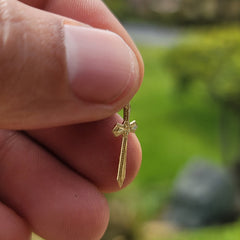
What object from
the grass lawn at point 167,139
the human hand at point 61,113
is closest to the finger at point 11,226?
the human hand at point 61,113

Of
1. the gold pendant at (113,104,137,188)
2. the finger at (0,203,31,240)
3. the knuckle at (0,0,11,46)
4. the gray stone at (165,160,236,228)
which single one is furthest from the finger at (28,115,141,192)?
the gray stone at (165,160,236,228)

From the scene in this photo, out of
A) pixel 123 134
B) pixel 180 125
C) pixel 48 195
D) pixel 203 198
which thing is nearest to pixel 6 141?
pixel 48 195

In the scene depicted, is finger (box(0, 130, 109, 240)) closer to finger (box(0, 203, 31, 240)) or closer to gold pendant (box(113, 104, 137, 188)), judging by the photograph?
finger (box(0, 203, 31, 240))

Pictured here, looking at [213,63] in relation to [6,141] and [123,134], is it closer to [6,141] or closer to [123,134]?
[6,141]

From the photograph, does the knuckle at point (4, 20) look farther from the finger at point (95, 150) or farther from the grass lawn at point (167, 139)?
the grass lawn at point (167, 139)

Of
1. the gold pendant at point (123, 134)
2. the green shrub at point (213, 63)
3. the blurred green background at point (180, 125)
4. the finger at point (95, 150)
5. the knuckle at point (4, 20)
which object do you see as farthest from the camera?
the green shrub at point (213, 63)

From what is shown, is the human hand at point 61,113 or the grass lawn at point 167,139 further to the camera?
the grass lawn at point 167,139

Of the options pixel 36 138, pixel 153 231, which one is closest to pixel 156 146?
pixel 153 231
